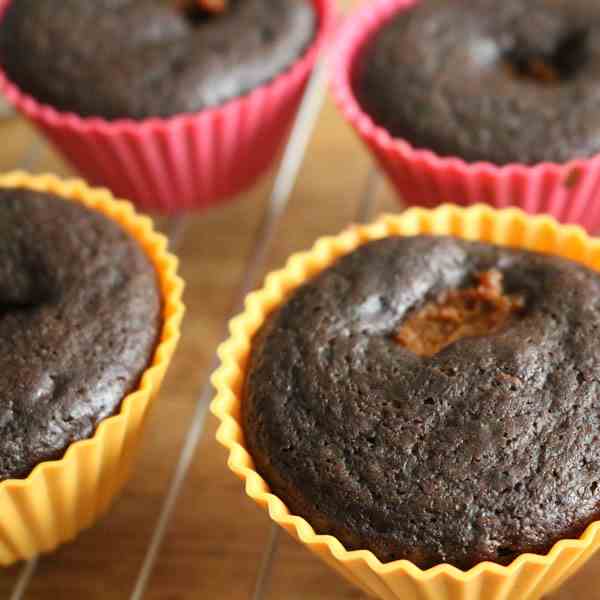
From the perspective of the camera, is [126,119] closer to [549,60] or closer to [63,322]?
[63,322]

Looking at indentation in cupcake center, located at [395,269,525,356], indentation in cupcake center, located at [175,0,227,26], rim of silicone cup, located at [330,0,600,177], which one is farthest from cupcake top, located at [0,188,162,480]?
indentation in cupcake center, located at [175,0,227,26]

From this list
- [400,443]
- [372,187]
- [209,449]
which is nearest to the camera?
[400,443]

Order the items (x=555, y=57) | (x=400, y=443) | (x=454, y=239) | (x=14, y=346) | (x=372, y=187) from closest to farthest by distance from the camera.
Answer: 1. (x=400, y=443)
2. (x=14, y=346)
3. (x=454, y=239)
4. (x=555, y=57)
5. (x=372, y=187)

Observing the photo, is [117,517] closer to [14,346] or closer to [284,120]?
[14,346]

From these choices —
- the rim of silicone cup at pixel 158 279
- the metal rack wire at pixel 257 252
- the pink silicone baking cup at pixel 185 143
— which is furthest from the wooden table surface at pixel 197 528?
the rim of silicone cup at pixel 158 279

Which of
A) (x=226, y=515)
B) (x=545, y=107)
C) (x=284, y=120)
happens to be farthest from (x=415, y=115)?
(x=226, y=515)

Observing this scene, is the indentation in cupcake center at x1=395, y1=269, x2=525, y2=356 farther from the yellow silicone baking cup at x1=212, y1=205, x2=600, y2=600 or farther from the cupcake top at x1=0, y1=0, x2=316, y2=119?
the cupcake top at x1=0, y1=0, x2=316, y2=119

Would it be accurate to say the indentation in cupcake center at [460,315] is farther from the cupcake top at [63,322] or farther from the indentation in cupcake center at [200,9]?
the indentation in cupcake center at [200,9]
